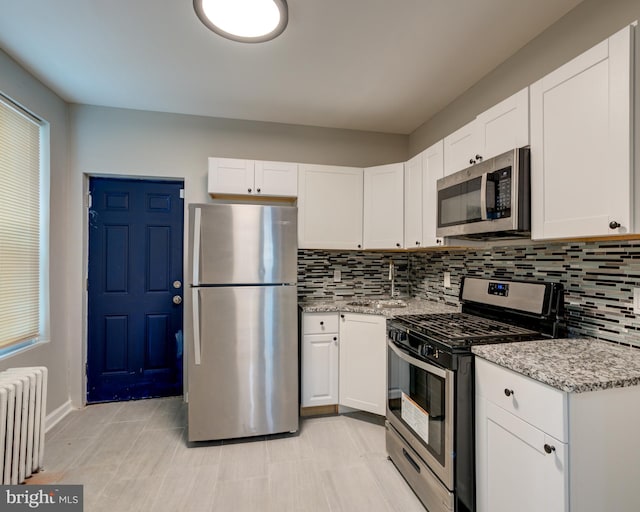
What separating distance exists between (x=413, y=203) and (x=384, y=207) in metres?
0.29

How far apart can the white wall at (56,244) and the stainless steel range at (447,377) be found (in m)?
2.55

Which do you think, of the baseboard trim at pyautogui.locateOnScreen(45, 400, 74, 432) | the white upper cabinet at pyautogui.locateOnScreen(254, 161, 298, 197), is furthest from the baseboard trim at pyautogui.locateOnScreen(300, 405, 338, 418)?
the baseboard trim at pyautogui.locateOnScreen(45, 400, 74, 432)

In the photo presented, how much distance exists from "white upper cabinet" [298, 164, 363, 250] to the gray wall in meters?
0.97

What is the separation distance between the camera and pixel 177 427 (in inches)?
94.7

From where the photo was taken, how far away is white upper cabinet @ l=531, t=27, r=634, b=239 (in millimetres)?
1103

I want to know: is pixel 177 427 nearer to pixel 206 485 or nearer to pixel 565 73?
pixel 206 485

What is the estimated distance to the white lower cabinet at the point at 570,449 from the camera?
1022 millimetres

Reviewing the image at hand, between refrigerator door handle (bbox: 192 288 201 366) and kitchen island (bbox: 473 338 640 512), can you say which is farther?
refrigerator door handle (bbox: 192 288 201 366)

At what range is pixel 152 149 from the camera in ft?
9.09

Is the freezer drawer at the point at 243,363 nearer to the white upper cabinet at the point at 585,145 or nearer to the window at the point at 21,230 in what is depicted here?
the window at the point at 21,230

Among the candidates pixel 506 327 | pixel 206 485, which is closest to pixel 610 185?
pixel 506 327

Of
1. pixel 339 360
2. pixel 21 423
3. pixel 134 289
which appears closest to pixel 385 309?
pixel 339 360

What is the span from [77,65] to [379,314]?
8.94 feet

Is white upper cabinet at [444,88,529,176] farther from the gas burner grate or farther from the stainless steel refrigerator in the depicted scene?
the stainless steel refrigerator
